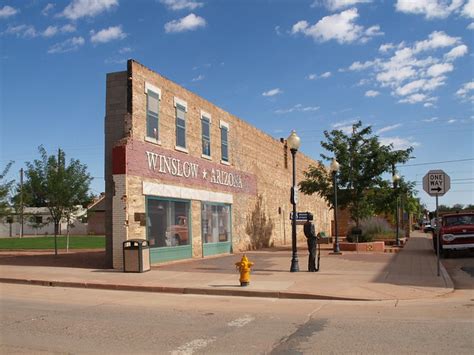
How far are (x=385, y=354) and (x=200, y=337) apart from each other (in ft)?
8.60

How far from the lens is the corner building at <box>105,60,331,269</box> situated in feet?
58.9

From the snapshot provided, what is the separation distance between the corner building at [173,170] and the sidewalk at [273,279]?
70.7 inches

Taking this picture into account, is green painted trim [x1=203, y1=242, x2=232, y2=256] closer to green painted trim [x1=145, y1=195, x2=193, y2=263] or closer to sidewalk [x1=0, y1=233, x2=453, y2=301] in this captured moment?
green painted trim [x1=145, y1=195, x2=193, y2=263]

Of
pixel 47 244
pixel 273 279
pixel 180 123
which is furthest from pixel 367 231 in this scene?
pixel 47 244

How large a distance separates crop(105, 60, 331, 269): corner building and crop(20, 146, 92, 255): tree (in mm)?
5380

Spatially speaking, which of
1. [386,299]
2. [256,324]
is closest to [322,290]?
[386,299]

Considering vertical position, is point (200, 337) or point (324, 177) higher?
point (324, 177)

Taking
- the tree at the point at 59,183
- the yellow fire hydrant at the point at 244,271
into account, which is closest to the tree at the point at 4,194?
the tree at the point at 59,183

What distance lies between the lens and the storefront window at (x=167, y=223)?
1895cm

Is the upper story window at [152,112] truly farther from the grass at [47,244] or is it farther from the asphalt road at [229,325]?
the grass at [47,244]

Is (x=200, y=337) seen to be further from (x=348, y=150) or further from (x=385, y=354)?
(x=348, y=150)

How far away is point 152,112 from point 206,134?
194 inches

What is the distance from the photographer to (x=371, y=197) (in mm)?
28672

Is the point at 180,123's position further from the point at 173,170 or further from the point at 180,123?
the point at 173,170
